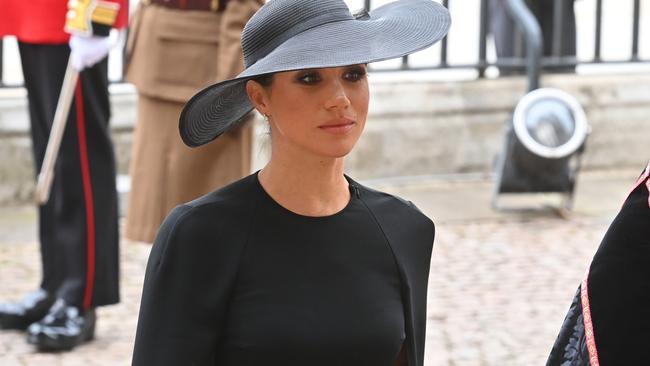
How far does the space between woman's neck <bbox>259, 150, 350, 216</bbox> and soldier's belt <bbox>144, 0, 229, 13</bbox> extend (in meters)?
2.53

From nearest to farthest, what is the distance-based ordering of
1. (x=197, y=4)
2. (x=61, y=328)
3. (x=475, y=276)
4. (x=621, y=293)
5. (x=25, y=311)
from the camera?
1. (x=621, y=293)
2. (x=197, y=4)
3. (x=61, y=328)
4. (x=25, y=311)
5. (x=475, y=276)

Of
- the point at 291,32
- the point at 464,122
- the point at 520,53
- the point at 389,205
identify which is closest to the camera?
the point at 291,32

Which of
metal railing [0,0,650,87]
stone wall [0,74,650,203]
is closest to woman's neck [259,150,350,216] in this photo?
stone wall [0,74,650,203]

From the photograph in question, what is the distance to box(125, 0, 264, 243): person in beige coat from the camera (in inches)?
210

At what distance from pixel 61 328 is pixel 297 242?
9.64ft

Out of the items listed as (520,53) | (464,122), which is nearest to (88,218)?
(464,122)

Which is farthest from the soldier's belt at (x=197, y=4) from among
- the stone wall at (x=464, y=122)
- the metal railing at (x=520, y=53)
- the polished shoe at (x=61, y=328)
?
the metal railing at (x=520, y=53)

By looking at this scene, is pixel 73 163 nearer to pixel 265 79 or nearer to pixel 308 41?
pixel 265 79

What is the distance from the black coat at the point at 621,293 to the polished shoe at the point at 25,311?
3328 mm

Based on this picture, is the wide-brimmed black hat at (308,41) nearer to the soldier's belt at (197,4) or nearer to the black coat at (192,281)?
the black coat at (192,281)

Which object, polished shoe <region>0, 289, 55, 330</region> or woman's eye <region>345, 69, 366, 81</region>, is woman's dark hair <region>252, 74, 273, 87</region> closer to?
woman's eye <region>345, 69, 366, 81</region>

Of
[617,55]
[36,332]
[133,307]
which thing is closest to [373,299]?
[36,332]

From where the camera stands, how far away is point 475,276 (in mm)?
A: 6801

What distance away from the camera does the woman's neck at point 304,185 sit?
279cm
